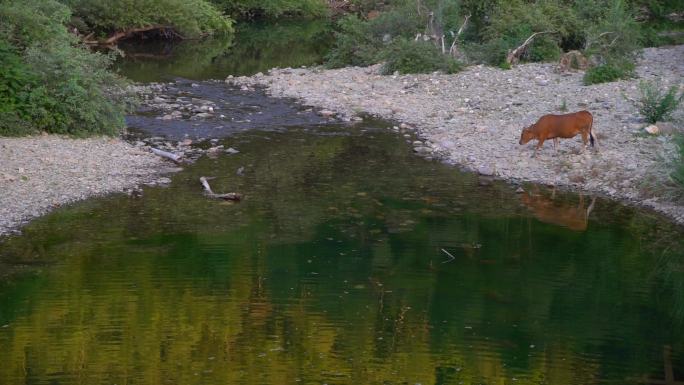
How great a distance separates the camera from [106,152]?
51.4ft

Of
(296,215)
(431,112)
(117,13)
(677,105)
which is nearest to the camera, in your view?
(296,215)

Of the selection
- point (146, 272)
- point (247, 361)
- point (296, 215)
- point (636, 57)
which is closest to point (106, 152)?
point (296, 215)

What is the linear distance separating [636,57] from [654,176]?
29.8 ft

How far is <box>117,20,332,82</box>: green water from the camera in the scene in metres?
25.5

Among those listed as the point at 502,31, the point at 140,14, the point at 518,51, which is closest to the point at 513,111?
the point at 518,51

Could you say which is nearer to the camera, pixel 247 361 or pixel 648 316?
pixel 247 361

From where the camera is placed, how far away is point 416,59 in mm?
22438

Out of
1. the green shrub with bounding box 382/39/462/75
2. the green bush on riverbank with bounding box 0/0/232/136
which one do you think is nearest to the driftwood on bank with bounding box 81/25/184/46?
the green shrub with bounding box 382/39/462/75

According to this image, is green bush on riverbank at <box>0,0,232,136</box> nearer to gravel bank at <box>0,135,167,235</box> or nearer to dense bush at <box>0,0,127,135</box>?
dense bush at <box>0,0,127,135</box>

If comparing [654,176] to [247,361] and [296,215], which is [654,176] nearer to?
[296,215]

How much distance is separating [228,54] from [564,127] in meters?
16.2

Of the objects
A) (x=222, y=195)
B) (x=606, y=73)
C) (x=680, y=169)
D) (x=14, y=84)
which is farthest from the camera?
(x=606, y=73)

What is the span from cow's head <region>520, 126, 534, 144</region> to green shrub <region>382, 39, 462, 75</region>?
6.51 meters

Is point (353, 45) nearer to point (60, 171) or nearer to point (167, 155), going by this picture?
point (167, 155)
